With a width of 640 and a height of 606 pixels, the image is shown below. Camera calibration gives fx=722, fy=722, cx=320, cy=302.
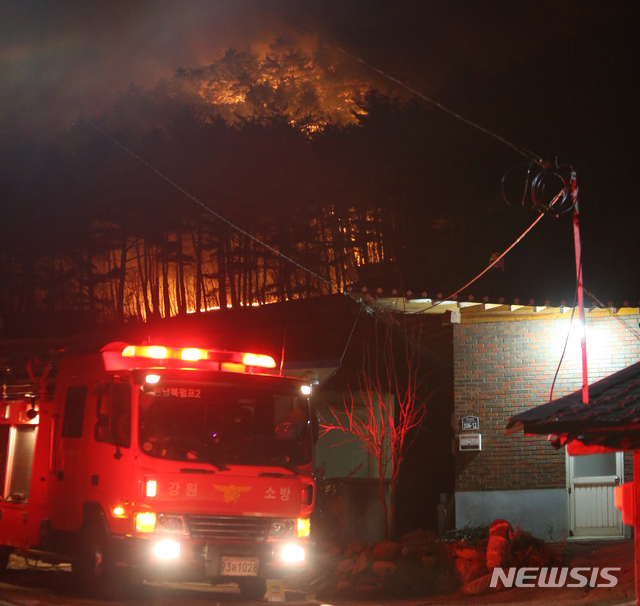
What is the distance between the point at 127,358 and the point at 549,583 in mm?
6294

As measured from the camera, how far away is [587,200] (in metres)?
23.9

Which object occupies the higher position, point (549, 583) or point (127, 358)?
point (127, 358)

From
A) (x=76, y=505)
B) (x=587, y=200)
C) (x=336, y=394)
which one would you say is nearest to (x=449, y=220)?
(x=587, y=200)

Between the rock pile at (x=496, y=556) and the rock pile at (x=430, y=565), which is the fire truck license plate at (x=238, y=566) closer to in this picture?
the rock pile at (x=430, y=565)

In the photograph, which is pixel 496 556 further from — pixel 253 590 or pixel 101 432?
pixel 101 432

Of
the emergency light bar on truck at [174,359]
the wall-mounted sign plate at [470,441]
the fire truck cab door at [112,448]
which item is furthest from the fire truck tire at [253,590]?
the wall-mounted sign plate at [470,441]

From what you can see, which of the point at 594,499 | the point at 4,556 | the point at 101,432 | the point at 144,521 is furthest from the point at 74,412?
the point at 594,499

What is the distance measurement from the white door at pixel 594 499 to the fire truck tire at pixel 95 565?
830 cm

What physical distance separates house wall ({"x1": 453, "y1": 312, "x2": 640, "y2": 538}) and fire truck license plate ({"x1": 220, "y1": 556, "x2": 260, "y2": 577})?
19.1 ft

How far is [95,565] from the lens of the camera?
8.36 m

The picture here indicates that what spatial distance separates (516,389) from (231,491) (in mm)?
7000

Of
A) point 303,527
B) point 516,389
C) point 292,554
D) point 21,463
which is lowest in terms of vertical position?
point 292,554

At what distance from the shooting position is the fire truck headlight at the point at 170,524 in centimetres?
773

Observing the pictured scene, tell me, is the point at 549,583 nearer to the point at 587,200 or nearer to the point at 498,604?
the point at 498,604
